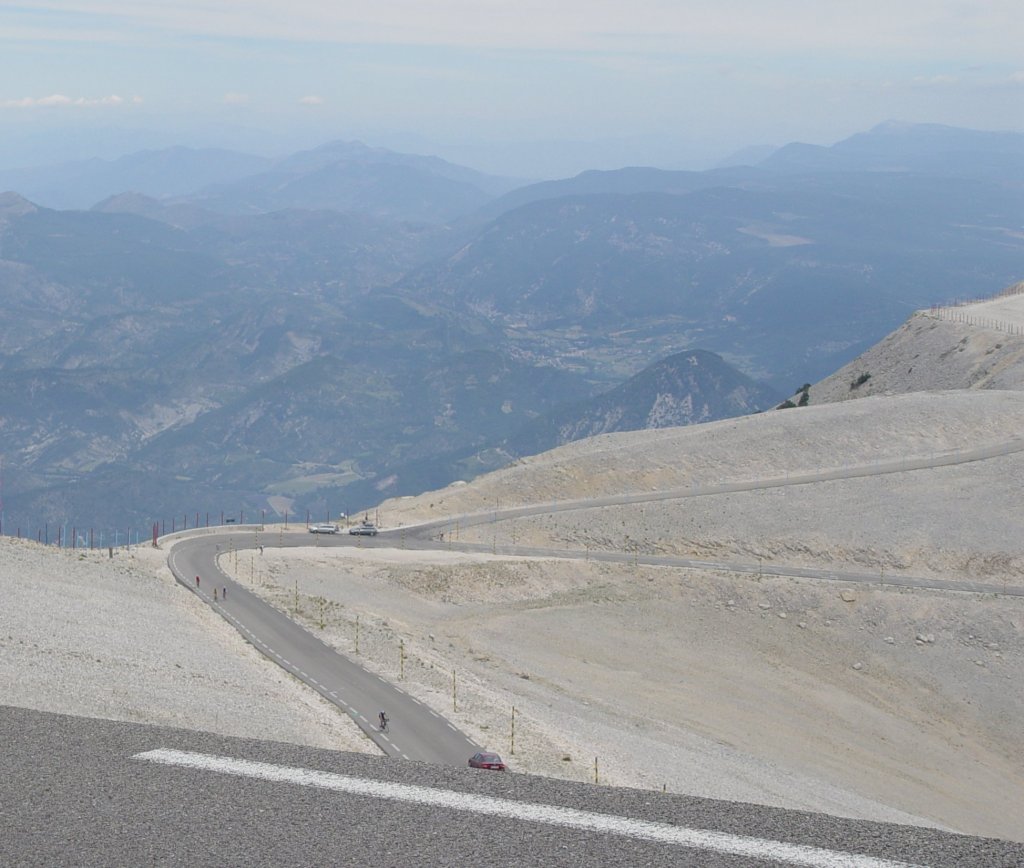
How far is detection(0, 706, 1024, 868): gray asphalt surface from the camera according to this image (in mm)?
15500

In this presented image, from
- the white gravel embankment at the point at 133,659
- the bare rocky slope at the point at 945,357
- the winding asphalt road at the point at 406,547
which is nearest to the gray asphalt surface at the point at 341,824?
the white gravel embankment at the point at 133,659

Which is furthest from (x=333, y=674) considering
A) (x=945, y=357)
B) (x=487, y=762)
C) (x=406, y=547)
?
(x=945, y=357)

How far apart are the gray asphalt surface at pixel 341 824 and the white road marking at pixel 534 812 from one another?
0.14m

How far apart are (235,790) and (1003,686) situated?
51417 millimetres

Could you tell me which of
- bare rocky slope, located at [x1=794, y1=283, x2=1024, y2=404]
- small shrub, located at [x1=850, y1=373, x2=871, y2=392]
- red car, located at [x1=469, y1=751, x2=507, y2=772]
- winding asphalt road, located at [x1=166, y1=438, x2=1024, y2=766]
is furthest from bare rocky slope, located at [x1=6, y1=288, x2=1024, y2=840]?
small shrub, located at [x1=850, y1=373, x2=871, y2=392]

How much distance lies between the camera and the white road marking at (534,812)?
15.4 metres

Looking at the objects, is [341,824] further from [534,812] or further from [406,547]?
[406,547]

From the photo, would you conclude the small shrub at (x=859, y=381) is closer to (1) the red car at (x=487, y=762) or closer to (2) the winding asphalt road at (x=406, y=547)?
(2) the winding asphalt road at (x=406, y=547)

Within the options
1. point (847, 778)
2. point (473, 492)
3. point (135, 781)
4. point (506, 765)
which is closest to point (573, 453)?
point (473, 492)

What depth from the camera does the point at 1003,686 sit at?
58.7 meters

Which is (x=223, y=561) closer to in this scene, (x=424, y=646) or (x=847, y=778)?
(x=424, y=646)

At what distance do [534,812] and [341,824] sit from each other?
281cm

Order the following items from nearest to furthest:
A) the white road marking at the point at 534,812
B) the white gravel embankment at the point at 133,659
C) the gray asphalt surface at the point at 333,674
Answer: the white road marking at the point at 534,812 → the white gravel embankment at the point at 133,659 → the gray asphalt surface at the point at 333,674

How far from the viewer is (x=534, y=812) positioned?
55.0 ft
